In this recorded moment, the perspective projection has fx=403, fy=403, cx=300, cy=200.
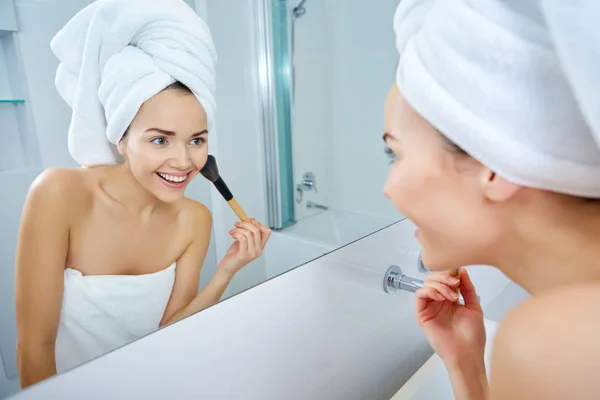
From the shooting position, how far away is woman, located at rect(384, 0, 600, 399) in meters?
0.36

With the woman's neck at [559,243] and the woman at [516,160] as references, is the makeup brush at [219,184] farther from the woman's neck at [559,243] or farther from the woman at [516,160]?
the woman's neck at [559,243]

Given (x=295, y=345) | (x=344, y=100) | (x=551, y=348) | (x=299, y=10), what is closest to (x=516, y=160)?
(x=551, y=348)

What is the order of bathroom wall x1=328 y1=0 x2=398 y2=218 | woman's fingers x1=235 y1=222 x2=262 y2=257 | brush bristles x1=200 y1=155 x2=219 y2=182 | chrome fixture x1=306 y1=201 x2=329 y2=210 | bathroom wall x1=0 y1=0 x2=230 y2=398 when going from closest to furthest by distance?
bathroom wall x1=0 y1=0 x2=230 y2=398 < brush bristles x1=200 y1=155 x2=219 y2=182 < woman's fingers x1=235 y1=222 x2=262 y2=257 < chrome fixture x1=306 y1=201 x2=329 y2=210 < bathroom wall x1=328 y1=0 x2=398 y2=218

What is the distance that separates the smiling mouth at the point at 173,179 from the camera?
0.72m

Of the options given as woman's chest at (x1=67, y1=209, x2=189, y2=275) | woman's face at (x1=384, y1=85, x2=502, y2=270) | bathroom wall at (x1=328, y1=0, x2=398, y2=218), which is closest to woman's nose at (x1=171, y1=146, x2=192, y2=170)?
woman's chest at (x1=67, y1=209, x2=189, y2=275)

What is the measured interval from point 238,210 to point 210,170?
115 millimetres

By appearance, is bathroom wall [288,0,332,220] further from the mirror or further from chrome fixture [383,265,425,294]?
chrome fixture [383,265,425,294]

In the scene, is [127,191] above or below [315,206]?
above

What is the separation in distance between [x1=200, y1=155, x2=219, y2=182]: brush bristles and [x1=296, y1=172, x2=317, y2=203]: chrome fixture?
0.34 metres

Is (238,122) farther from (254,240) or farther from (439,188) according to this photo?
(439,188)

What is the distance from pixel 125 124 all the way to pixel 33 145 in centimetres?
13

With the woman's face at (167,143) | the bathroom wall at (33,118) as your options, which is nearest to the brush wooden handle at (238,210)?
the woman's face at (167,143)

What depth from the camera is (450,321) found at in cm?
85

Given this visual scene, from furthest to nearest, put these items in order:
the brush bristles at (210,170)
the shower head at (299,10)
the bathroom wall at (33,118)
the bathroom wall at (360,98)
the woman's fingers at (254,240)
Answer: the bathroom wall at (360,98) → the shower head at (299,10) → the woman's fingers at (254,240) → the brush bristles at (210,170) → the bathroom wall at (33,118)
